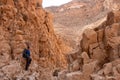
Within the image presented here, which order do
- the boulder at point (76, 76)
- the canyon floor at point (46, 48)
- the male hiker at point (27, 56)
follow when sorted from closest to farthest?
the boulder at point (76, 76) < the canyon floor at point (46, 48) < the male hiker at point (27, 56)

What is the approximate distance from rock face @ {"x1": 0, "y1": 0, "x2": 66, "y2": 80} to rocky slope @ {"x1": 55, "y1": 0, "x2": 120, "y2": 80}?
488 cm

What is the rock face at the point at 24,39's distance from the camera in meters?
18.5

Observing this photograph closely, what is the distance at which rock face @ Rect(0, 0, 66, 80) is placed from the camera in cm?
1853

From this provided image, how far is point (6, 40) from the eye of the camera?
67.6 ft

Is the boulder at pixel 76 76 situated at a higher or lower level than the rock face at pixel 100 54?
lower

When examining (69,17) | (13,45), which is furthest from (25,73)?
(69,17)

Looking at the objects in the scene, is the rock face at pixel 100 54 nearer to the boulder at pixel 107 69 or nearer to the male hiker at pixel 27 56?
the boulder at pixel 107 69

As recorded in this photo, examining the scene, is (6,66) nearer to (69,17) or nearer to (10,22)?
(10,22)

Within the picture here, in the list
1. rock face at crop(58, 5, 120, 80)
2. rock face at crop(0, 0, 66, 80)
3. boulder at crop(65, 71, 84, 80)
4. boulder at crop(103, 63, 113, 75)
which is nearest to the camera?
boulder at crop(103, 63, 113, 75)

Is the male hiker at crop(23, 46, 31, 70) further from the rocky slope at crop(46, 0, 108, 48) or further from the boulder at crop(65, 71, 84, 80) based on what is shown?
the rocky slope at crop(46, 0, 108, 48)

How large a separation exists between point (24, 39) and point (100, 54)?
950 cm

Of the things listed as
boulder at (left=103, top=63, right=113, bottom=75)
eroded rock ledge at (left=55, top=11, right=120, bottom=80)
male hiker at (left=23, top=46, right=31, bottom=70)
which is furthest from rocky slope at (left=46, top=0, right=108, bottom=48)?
boulder at (left=103, top=63, right=113, bottom=75)

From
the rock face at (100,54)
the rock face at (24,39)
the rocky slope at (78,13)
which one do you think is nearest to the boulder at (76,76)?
the rock face at (100,54)

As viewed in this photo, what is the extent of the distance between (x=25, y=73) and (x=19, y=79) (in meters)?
1.21
